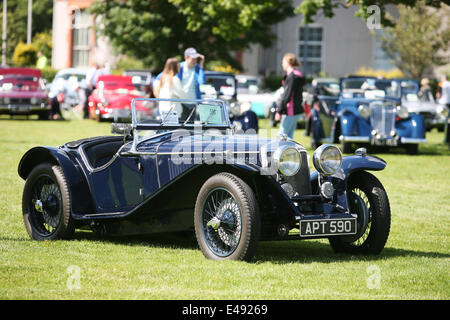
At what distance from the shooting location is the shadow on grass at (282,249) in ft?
22.7

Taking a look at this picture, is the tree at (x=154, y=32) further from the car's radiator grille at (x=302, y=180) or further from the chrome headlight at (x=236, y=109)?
the car's radiator grille at (x=302, y=180)

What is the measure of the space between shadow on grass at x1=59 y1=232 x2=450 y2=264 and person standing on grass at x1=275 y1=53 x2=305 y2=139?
5.35m

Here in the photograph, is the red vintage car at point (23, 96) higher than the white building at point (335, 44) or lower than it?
lower

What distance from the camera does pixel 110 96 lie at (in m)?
25.6

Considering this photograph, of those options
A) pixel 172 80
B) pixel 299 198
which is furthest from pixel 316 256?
pixel 172 80

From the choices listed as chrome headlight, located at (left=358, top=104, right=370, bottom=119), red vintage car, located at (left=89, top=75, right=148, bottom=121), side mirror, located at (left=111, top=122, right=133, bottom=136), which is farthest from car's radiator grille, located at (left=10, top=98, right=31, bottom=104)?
side mirror, located at (left=111, top=122, right=133, bottom=136)

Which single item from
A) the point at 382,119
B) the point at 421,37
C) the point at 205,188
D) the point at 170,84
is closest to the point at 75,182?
the point at 205,188

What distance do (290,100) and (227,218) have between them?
6917mm

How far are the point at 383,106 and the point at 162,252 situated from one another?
37.5 ft

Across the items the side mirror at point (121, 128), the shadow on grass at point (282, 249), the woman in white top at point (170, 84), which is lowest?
the shadow on grass at point (282, 249)

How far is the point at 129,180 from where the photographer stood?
292 inches

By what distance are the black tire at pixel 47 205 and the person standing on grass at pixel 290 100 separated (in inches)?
227

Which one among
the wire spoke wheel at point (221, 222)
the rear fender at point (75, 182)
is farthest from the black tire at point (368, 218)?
the rear fender at point (75, 182)
